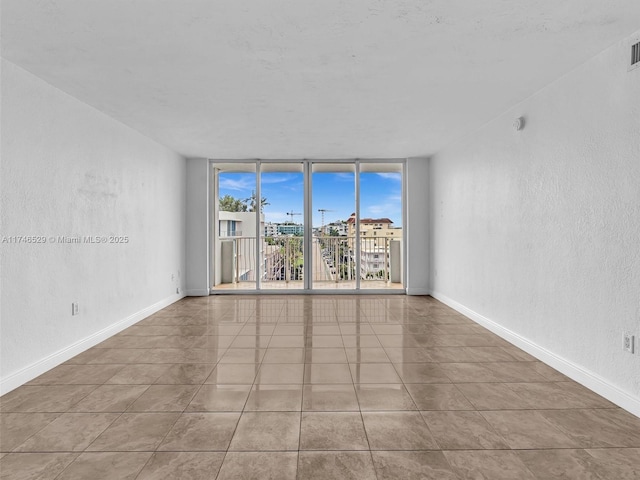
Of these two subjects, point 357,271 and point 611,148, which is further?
point 357,271

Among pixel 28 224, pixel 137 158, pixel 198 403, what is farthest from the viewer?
pixel 137 158

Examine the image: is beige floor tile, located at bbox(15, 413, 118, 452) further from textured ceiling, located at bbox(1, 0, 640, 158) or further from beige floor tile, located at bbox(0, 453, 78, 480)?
textured ceiling, located at bbox(1, 0, 640, 158)

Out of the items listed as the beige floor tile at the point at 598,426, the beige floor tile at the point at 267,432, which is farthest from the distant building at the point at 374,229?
the beige floor tile at the point at 267,432

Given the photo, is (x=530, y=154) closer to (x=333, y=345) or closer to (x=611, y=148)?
(x=611, y=148)

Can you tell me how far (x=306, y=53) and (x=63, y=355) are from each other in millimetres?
3140

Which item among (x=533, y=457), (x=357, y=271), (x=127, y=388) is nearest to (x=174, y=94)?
(x=127, y=388)

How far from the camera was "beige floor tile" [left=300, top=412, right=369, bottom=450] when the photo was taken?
1831mm

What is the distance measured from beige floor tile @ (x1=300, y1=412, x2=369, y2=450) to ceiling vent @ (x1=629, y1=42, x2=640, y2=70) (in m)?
2.74

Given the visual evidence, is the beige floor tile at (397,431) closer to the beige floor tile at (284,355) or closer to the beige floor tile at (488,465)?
the beige floor tile at (488,465)

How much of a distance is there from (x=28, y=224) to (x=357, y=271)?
4.72 m

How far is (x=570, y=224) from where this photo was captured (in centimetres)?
273

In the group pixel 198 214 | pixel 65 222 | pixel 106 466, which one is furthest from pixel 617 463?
pixel 198 214

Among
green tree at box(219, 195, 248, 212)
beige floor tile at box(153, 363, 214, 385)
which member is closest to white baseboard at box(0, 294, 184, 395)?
beige floor tile at box(153, 363, 214, 385)

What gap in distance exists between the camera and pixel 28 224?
8.89ft
